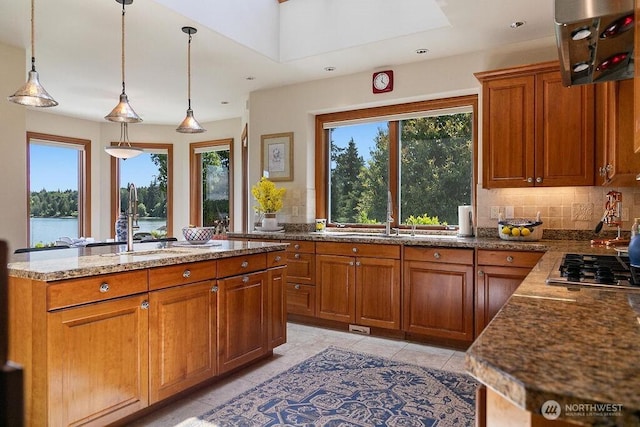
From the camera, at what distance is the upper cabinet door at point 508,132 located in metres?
3.34

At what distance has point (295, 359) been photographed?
3.20 meters

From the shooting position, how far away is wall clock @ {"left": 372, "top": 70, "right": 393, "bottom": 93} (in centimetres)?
429

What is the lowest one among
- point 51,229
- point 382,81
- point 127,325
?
point 127,325

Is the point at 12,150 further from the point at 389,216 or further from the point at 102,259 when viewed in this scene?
the point at 389,216

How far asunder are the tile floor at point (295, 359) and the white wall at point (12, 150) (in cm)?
252

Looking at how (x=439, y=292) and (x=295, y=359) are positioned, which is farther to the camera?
(x=439, y=292)

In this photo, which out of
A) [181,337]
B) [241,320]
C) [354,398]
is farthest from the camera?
[241,320]

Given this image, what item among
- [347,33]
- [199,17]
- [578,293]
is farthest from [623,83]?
[199,17]

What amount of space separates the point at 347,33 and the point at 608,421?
150 inches

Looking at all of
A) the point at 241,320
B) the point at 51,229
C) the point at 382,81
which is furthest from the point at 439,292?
the point at 51,229

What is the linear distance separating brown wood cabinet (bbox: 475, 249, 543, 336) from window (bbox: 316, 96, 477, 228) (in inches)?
38.1

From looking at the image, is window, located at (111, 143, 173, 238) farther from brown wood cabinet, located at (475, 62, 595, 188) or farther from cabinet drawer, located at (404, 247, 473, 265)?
brown wood cabinet, located at (475, 62, 595, 188)

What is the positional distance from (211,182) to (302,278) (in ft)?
12.6

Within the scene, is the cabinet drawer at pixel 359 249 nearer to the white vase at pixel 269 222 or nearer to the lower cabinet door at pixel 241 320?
the white vase at pixel 269 222
